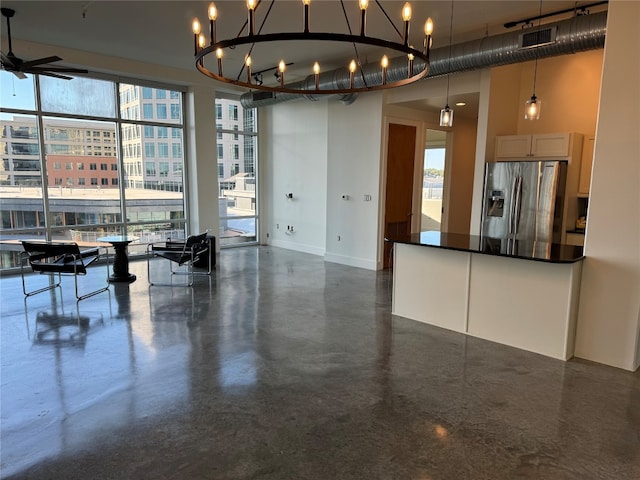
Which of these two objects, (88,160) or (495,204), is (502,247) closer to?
(495,204)

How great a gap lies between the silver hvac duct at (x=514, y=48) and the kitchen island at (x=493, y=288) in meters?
1.96

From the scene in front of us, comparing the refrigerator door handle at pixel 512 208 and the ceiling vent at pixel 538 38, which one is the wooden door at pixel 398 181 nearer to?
the refrigerator door handle at pixel 512 208

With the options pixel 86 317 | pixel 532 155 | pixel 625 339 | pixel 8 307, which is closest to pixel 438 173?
pixel 532 155

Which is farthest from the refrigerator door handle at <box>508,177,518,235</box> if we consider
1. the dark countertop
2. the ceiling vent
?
the ceiling vent

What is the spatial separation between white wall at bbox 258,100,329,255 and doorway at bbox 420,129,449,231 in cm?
195

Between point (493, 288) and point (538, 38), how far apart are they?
2.54m

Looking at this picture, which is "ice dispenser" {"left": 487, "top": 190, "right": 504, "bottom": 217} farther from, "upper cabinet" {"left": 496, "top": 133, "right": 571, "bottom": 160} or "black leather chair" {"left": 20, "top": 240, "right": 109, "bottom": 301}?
"black leather chair" {"left": 20, "top": 240, "right": 109, "bottom": 301}

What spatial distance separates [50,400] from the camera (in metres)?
2.81

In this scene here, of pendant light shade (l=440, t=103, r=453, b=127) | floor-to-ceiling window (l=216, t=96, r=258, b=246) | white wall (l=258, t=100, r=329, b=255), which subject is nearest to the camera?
pendant light shade (l=440, t=103, r=453, b=127)

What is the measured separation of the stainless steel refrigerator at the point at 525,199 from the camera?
16.9 feet

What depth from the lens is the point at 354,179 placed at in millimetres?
7004

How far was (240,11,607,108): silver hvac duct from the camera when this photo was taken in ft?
12.9

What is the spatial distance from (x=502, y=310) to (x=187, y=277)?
438 centimetres

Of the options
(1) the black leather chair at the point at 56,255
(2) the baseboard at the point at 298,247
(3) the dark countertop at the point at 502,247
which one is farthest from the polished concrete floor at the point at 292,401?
(2) the baseboard at the point at 298,247
